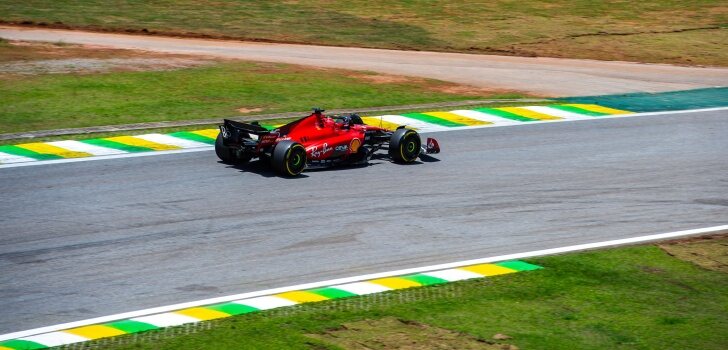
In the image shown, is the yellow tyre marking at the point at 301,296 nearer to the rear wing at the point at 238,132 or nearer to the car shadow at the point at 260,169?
the car shadow at the point at 260,169

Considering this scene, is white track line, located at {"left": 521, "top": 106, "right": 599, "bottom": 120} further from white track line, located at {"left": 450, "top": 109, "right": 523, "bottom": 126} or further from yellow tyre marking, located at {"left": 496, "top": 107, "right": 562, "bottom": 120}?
white track line, located at {"left": 450, "top": 109, "right": 523, "bottom": 126}

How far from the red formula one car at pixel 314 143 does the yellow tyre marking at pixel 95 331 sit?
7521mm

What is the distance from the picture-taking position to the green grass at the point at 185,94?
2480cm

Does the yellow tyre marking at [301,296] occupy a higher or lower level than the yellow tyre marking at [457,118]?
lower

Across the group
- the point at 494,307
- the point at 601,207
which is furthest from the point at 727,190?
the point at 494,307

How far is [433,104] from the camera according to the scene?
1080 inches

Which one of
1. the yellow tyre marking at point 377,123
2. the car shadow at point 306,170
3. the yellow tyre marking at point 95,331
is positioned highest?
the yellow tyre marking at point 377,123

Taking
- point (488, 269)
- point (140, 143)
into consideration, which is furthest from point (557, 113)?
point (488, 269)

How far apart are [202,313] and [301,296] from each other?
4.55 feet

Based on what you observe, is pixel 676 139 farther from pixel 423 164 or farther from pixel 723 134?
pixel 423 164

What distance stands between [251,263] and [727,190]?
9.87 metres

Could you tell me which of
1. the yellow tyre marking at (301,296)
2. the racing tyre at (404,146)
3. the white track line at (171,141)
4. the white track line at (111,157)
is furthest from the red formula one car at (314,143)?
the yellow tyre marking at (301,296)

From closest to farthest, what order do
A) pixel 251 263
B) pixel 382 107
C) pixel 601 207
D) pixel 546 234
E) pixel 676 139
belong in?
pixel 251 263 < pixel 546 234 < pixel 601 207 < pixel 676 139 < pixel 382 107

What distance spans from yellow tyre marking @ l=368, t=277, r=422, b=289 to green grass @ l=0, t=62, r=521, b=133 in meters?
11.3
